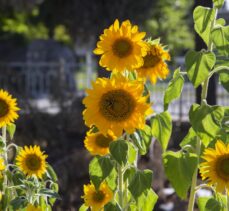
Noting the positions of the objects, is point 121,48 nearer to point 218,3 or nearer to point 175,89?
point 175,89

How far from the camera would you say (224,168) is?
163 centimetres

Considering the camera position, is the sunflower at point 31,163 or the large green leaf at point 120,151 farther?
the sunflower at point 31,163

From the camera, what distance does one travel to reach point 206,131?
1.67m

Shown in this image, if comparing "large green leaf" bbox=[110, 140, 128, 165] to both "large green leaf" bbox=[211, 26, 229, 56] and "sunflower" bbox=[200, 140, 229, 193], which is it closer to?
"sunflower" bbox=[200, 140, 229, 193]

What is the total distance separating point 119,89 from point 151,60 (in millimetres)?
233

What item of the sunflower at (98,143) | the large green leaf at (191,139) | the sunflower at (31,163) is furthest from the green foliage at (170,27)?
the sunflower at (98,143)

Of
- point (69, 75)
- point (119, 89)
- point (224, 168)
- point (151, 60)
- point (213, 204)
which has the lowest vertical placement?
point (213, 204)

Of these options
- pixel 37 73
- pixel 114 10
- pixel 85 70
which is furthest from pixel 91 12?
pixel 85 70

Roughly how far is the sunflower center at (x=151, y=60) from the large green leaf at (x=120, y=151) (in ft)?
0.87

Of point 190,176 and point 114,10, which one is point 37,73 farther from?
point 190,176

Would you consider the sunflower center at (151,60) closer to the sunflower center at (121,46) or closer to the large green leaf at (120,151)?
the sunflower center at (121,46)

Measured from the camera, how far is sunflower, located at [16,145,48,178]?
83.5 inches

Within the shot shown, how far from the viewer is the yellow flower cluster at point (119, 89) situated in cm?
158

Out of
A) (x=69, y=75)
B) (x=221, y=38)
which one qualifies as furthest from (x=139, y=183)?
(x=69, y=75)
